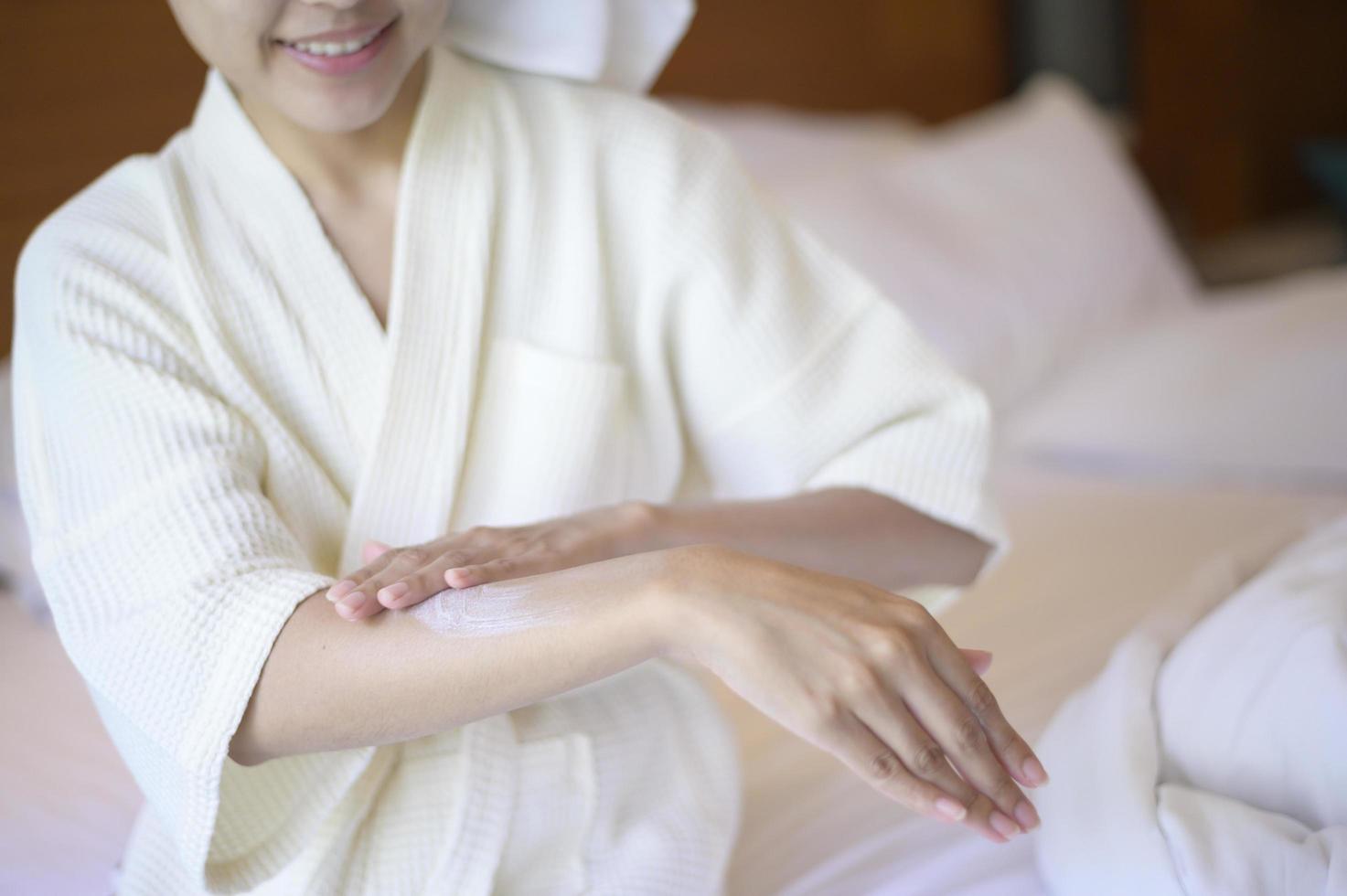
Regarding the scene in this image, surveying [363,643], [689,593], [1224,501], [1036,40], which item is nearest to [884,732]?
[689,593]

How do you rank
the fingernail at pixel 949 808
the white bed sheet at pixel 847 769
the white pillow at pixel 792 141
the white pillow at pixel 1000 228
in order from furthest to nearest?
the white pillow at pixel 792 141 < the white pillow at pixel 1000 228 < the white bed sheet at pixel 847 769 < the fingernail at pixel 949 808

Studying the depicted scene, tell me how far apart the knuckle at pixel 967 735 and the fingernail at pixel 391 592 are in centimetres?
33

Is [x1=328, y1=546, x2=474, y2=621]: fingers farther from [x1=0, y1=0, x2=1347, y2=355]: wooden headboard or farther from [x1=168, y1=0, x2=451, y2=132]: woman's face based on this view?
[x1=0, y1=0, x2=1347, y2=355]: wooden headboard

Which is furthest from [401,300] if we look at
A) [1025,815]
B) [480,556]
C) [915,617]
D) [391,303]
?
[1025,815]

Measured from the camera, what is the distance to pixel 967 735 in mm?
768

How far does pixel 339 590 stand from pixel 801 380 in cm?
46

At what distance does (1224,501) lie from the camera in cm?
190

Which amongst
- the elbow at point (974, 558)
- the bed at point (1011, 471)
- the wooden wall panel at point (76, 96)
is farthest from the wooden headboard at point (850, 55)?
the elbow at point (974, 558)

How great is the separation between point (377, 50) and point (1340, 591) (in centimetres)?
78

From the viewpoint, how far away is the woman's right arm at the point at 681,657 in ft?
2.48

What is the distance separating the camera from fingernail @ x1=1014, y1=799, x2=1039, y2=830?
764mm

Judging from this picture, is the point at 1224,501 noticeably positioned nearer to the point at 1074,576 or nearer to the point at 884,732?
the point at 1074,576

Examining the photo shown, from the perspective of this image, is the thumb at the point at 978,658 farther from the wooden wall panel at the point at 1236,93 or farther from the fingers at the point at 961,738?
the wooden wall panel at the point at 1236,93

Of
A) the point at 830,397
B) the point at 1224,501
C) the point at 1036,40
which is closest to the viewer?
the point at 830,397
